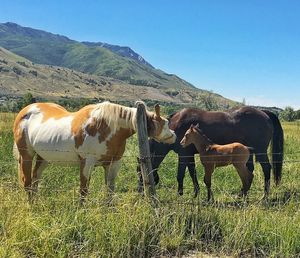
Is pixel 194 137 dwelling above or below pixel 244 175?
above

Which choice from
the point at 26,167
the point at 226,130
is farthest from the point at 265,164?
the point at 26,167

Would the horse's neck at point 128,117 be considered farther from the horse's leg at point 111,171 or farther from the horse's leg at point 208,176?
the horse's leg at point 208,176

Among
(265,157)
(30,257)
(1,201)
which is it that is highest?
(265,157)

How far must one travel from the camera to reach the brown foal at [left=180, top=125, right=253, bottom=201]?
9.09m

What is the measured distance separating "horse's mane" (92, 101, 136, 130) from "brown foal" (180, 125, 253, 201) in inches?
115

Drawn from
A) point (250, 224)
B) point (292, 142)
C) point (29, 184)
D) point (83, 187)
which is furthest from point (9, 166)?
point (292, 142)

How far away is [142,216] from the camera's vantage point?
546cm

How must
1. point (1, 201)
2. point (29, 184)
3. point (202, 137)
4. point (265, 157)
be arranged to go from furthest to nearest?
point (265, 157) < point (202, 137) < point (29, 184) < point (1, 201)

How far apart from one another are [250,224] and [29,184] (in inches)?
164

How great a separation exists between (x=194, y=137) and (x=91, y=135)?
328 centimetres

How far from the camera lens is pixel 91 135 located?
6703mm

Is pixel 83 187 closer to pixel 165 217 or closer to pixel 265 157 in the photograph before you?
pixel 165 217

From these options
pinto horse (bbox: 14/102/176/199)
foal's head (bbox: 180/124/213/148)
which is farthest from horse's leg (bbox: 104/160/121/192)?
foal's head (bbox: 180/124/213/148)

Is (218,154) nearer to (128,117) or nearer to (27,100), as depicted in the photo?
(128,117)
